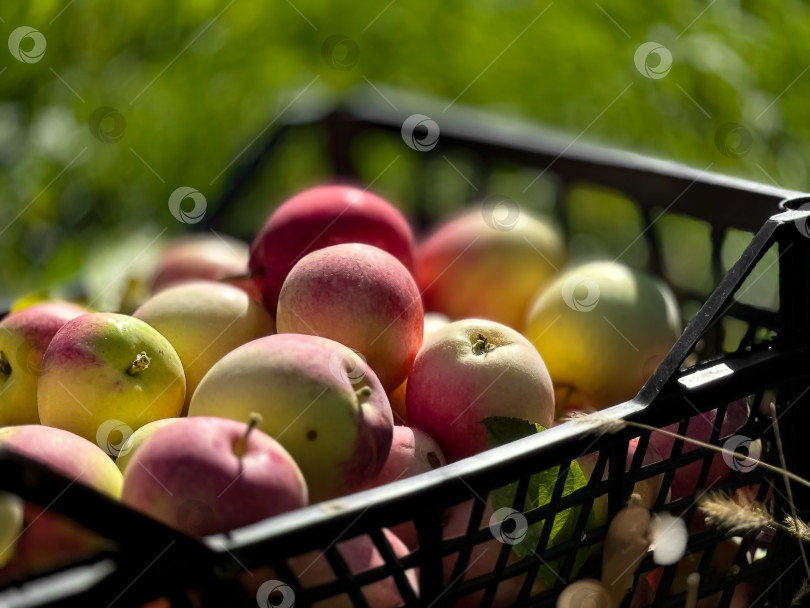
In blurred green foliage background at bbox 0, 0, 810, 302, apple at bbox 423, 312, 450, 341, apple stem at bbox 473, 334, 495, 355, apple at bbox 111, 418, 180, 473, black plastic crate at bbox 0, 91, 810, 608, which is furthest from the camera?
blurred green foliage background at bbox 0, 0, 810, 302

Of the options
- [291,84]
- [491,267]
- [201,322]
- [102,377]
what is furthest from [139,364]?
[291,84]

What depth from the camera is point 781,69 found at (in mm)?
1755

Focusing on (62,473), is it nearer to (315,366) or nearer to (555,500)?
(315,366)

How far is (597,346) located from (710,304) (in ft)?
1.01

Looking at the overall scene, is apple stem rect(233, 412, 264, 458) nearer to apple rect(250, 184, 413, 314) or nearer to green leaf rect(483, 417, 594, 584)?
green leaf rect(483, 417, 594, 584)

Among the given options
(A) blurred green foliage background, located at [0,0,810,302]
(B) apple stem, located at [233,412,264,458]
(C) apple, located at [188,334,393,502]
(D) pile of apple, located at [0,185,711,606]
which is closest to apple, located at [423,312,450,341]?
(D) pile of apple, located at [0,185,711,606]

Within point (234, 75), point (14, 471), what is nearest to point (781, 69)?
point (234, 75)

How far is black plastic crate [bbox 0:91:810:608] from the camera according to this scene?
20.1 inches

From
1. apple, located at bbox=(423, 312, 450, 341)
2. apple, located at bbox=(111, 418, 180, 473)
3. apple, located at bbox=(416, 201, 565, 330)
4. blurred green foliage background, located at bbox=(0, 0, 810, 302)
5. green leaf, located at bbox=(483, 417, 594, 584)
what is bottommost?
apple, located at bbox=(111, 418, 180, 473)

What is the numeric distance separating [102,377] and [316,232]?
0.34m

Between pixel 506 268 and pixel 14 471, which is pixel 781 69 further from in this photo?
pixel 14 471

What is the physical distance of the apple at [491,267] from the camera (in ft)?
3.89

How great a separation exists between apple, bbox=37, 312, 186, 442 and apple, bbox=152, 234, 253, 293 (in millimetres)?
396

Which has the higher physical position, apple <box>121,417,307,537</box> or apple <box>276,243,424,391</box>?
apple <box>276,243,424,391</box>
